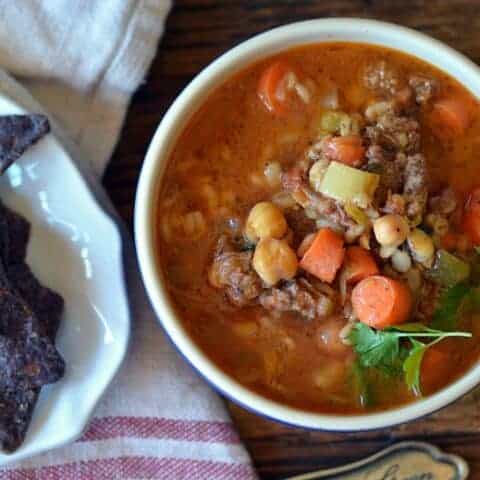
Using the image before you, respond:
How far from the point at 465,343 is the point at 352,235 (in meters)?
0.26

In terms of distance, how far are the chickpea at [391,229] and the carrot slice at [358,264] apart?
0.04 metres

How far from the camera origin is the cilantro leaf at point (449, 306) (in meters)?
1.97

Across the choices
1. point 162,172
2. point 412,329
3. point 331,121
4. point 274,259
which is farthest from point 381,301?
point 162,172

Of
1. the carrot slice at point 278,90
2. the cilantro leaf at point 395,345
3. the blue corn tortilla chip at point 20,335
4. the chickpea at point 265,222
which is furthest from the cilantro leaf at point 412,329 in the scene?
the blue corn tortilla chip at point 20,335

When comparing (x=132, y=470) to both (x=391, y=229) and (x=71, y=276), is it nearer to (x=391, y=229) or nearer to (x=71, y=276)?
(x=71, y=276)

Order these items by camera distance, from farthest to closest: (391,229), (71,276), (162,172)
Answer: (71,276) < (162,172) < (391,229)

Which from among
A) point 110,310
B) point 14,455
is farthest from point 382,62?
point 14,455

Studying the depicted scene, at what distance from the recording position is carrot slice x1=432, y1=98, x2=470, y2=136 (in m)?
2.03

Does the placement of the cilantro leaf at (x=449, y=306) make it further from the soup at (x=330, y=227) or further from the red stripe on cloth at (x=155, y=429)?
the red stripe on cloth at (x=155, y=429)

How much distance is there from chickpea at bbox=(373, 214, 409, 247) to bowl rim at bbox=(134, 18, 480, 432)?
0.83ft

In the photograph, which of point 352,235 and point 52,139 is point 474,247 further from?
point 52,139

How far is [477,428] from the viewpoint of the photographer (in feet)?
7.49

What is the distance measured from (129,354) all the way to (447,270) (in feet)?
1.95

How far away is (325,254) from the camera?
195 centimetres
